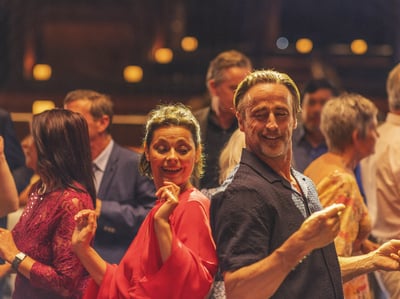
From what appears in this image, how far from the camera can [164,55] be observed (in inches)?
441

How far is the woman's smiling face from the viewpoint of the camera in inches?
135

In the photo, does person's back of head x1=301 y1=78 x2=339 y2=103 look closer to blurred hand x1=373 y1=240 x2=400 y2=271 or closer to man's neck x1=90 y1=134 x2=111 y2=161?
man's neck x1=90 y1=134 x2=111 y2=161

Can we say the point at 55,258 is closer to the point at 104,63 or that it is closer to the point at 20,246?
the point at 20,246

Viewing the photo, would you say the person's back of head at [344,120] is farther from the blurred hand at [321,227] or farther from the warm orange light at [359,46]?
the warm orange light at [359,46]

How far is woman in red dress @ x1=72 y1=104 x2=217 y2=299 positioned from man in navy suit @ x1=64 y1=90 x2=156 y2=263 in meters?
1.14

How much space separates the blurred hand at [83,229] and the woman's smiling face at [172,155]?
0.30m

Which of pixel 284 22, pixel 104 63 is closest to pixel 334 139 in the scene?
pixel 104 63

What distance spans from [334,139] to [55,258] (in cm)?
139

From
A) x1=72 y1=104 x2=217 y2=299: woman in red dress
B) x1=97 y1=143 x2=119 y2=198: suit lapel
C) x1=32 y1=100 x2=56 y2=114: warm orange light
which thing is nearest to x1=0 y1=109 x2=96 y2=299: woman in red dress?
x1=72 y1=104 x2=217 y2=299: woman in red dress

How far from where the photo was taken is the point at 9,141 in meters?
4.93

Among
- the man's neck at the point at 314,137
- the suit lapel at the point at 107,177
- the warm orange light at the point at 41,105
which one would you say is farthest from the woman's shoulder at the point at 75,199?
the warm orange light at the point at 41,105

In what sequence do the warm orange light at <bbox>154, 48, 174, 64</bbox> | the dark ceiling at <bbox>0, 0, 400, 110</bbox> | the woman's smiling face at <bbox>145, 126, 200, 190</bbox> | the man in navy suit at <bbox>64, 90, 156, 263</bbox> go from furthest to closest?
the warm orange light at <bbox>154, 48, 174, 64</bbox> < the dark ceiling at <bbox>0, 0, 400, 110</bbox> < the man in navy suit at <bbox>64, 90, 156, 263</bbox> < the woman's smiling face at <bbox>145, 126, 200, 190</bbox>

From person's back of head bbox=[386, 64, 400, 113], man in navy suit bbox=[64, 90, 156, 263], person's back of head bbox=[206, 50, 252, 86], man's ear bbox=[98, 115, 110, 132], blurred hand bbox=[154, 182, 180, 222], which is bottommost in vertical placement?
man in navy suit bbox=[64, 90, 156, 263]

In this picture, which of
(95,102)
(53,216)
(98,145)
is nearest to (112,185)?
(98,145)
